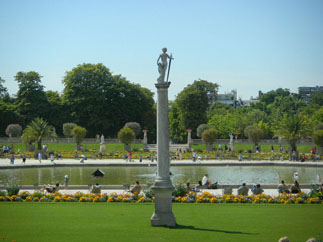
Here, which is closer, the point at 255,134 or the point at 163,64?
the point at 163,64

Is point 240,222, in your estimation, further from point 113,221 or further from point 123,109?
point 123,109

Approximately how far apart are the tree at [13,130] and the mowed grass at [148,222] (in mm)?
50834

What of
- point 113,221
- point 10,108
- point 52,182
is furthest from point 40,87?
point 113,221

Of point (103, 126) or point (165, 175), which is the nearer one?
point (165, 175)

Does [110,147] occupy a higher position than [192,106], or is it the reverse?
[192,106]

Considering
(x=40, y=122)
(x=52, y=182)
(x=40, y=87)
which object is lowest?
(x=52, y=182)

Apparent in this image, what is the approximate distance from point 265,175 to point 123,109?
139 ft

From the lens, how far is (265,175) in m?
34.3

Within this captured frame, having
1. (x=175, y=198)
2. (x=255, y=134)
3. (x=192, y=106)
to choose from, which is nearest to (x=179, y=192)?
(x=175, y=198)

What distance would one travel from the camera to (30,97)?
233 ft

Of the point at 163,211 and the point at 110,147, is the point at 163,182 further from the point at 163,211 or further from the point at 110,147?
the point at 110,147

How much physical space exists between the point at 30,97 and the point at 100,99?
1120cm

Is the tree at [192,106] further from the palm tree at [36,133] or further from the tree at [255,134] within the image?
the palm tree at [36,133]

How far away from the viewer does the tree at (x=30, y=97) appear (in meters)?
70.3
